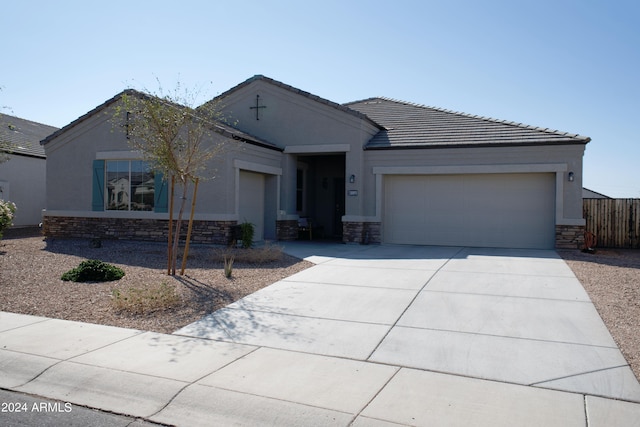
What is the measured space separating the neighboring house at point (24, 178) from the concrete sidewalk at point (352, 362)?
18.0 metres

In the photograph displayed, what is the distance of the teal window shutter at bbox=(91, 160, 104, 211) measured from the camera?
58.2 feet

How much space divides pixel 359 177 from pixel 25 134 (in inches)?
733

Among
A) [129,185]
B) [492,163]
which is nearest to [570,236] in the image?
[492,163]

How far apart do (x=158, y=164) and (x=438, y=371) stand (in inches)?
294

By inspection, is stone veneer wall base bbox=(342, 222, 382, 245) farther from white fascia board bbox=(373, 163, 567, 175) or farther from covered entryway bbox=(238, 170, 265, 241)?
covered entryway bbox=(238, 170, 265, 241)

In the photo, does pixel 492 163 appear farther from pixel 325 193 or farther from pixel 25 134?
pixel 25 134

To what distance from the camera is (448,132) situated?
1805cm

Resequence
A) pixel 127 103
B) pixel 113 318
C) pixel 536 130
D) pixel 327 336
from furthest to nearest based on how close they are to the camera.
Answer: pixel 536 130 < pixel 127 103 < pixel 113 318 < pixel 327 336

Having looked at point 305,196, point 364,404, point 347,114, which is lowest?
point 364,404

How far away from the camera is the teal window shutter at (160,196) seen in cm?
1680

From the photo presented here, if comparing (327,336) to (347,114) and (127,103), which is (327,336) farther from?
(347,114)

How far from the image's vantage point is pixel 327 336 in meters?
6.88

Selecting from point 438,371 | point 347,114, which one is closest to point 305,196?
point 347,114

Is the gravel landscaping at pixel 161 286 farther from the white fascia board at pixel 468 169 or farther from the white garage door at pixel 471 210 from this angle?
the white fascia board at pixel 468 169
